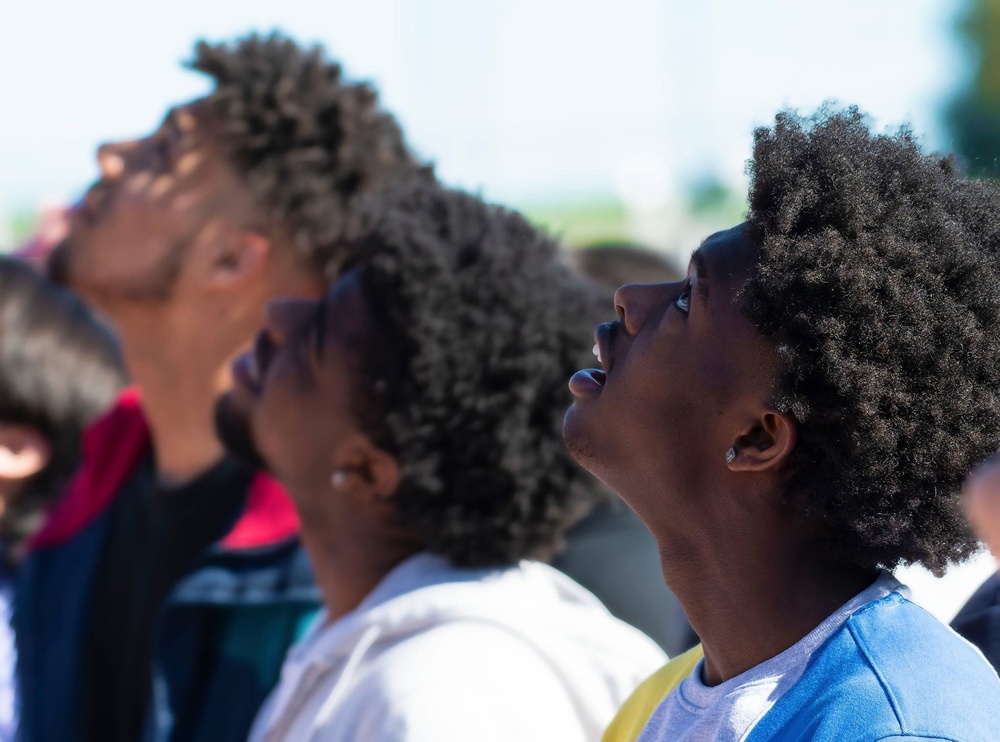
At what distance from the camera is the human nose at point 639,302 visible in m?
1.59

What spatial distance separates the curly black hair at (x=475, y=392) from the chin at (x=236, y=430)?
14.7 inches

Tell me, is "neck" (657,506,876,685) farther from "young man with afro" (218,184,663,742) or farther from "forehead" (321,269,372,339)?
"forehead" (321,269,372,339)

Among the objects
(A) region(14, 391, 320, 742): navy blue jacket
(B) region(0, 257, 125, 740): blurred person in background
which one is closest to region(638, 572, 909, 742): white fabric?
(A) region(14, 391, 320, 742): navy blue jacket

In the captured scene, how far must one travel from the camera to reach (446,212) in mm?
2623

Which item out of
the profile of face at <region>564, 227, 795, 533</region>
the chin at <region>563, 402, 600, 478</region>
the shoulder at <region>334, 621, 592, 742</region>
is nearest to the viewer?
the profile of face at <region>564, 227, 795, 533</region>

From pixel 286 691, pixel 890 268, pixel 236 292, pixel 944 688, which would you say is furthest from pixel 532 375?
pixel 236 292

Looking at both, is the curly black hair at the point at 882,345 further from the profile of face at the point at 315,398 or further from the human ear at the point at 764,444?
the profile of face at the point at 315,398

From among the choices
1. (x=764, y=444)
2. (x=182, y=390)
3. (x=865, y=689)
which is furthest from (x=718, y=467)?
(x=182, y=390)

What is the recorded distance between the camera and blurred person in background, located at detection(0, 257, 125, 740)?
12.3ft

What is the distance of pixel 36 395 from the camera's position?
3.82 metres

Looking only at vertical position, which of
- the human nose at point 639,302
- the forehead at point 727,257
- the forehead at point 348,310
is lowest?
the forehead at point 348,310

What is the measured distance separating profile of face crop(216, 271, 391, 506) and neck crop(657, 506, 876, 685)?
42.0 inches

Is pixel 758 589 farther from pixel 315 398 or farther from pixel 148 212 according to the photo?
pixel 148 212

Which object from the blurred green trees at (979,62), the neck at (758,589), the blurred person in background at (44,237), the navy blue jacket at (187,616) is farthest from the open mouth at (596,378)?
the blurred green trees at (979,62)
